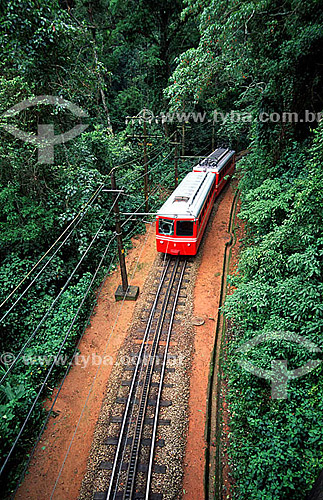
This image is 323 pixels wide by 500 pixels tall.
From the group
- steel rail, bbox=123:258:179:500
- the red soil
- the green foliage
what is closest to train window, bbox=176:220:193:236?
the red soil

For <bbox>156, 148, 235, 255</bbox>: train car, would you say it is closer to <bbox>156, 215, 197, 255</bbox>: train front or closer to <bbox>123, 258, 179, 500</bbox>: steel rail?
<bbox>156, 215, 197, 255</bbox>: train front

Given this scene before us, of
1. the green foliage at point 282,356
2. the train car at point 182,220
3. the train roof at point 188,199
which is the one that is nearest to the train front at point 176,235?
the train car at point 182,220

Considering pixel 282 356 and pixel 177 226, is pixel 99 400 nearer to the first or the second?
pixel 282 356

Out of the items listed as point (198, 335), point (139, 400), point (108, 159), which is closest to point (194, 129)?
point (108, 159)

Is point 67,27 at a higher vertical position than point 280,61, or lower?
higher

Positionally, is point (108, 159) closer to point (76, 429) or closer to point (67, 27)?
point (67, 27)

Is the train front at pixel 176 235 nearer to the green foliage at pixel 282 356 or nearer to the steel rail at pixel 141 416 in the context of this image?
the steel rail at pixel 141 416
